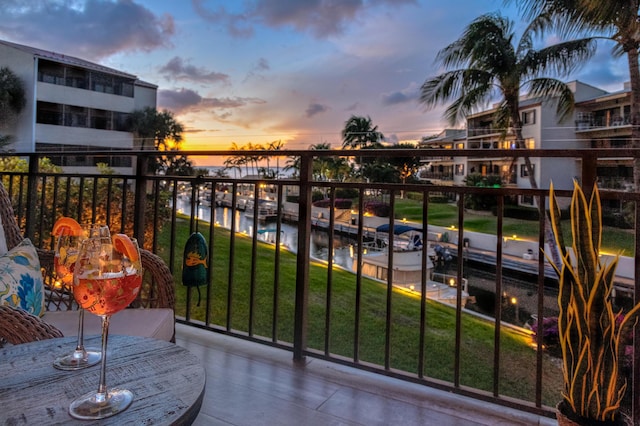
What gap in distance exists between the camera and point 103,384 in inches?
26.9

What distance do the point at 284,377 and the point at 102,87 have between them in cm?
1705

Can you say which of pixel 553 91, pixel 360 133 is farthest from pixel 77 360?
pixel 360 133

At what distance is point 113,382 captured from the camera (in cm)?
75

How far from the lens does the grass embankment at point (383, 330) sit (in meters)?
5.23

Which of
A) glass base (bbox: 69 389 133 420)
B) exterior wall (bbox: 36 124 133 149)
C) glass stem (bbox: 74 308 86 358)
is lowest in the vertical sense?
glass base (bbox: 69 389 133 420)

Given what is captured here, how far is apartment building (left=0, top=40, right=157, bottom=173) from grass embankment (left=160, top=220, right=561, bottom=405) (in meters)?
5.18

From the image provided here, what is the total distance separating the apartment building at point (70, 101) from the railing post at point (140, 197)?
841cm

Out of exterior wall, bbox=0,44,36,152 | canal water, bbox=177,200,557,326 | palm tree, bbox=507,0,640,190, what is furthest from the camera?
exterior wall, bbox=0,44,36,152

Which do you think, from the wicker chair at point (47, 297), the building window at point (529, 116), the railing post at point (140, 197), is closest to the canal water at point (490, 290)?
the railing post at point (140, 197)

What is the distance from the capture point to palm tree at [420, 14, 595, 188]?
10812 mm

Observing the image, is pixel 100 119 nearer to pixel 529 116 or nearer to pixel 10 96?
pixel 10 96

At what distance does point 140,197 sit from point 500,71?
1199cm

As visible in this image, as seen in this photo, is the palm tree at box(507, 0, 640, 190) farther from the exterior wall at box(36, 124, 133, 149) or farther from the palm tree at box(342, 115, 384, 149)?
the exterior wall at box(36, 124, 133, 149)

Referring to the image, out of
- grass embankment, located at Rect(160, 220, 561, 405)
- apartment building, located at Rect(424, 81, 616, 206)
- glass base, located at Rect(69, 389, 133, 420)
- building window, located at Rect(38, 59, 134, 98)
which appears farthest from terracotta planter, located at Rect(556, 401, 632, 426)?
building window, located at Rect(38, 59, 134, 98)
